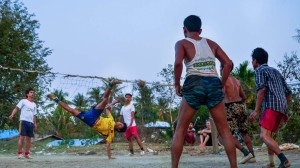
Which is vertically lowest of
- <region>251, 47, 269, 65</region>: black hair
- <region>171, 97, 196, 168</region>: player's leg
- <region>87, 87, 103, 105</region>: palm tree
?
<region>171, 97, 196, 168</region>: player's leg

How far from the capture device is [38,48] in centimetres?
2820

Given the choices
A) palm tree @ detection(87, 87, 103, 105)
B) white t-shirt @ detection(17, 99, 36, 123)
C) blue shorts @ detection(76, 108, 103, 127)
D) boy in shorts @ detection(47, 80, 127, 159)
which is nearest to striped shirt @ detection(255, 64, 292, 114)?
boy in shorts @ detection(47, 80, 127, 159)

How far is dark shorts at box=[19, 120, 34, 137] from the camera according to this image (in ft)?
39.1

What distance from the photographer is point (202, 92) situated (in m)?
5.11

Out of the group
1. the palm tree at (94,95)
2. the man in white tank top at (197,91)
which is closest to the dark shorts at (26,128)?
the man in white tank top at (197,91)

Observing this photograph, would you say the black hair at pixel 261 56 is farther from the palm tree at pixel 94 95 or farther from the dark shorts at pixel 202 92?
the palm tree at pixel 94 95

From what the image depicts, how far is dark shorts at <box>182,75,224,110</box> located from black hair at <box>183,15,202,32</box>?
0.61 metres

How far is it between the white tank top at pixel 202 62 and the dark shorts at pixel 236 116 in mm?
3221

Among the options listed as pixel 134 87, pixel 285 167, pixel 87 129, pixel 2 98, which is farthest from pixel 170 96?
pixel 2 98

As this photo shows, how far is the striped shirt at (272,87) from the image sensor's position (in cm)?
621

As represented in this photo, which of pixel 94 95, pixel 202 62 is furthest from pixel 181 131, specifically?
pixel 94 95

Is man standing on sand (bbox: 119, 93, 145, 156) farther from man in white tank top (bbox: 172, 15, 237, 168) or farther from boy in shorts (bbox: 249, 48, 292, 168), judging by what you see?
man in white tank top (bbox: 172, 15, 237, 168)

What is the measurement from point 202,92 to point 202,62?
35 cm

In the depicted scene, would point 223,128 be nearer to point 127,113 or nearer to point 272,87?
point 272,87
